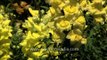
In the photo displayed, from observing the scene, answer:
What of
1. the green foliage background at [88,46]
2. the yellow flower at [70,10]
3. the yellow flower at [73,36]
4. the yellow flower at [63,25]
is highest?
the yellow flower at [70,10]

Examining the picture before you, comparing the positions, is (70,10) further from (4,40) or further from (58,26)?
(4,40)

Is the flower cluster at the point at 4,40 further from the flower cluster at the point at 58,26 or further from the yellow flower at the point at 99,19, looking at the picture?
the yellow flower at the point at 99,19

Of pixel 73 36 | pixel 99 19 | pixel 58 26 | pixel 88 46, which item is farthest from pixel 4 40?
pixel 99 19

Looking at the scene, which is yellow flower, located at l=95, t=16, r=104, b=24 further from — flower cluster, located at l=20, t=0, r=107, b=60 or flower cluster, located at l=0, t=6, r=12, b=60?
flower cluster, located at l=0, t=6, r=12, b=60

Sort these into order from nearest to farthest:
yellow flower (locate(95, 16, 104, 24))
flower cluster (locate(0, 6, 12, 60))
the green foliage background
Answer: flower cluster (locate(0, 6, 12, 60)) → the green foliage background → yellow flower (locate(95, 16, 104, 24))

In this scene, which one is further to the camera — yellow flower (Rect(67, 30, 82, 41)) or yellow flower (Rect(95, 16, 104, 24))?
yellow flower (Rect(95, 16, 104, 24))

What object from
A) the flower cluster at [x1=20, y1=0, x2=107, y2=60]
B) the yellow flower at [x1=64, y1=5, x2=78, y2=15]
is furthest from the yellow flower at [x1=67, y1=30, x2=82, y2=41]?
the yellow flower at [x1=64, y1=5, x2=78, y2=15]

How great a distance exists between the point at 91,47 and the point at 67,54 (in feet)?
0.88

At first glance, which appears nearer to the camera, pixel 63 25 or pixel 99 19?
pixel 63 25

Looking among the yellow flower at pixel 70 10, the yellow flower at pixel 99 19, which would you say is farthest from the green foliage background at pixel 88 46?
the yellow flower at pixel 70 10

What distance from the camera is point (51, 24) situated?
5.20m

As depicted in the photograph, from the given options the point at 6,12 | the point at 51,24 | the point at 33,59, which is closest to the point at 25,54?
the point at 33,59

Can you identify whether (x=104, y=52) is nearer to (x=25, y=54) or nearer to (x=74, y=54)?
(x=74, y=54)

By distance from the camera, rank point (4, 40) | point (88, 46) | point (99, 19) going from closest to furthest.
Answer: point (4, 40) → point (88, 46) → point (99, 19)
